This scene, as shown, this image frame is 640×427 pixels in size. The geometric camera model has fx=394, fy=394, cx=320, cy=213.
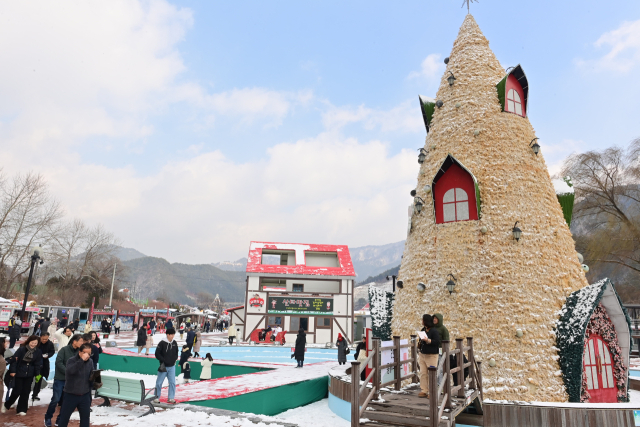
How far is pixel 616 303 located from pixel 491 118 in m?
5.24

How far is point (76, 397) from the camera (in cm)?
551

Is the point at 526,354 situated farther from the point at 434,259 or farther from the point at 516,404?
the point at 434,259

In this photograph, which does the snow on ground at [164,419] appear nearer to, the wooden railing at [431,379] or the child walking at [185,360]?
the wooden railing at [431,379]

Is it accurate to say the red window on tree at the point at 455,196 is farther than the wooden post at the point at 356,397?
Yes

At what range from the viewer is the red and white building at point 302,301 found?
Answer: 2827cm

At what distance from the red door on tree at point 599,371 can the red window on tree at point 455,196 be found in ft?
12.0

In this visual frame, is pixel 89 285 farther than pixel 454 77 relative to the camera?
Yes

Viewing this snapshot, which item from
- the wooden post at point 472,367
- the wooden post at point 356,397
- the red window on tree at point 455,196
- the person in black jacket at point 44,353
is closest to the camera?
the wooden post at point 356,397

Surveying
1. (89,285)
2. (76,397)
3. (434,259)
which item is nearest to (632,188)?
(434,259)

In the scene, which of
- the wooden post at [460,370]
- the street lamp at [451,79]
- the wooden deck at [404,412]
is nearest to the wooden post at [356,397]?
the wooden deck at [404,412]

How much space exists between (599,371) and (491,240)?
353 centimetres

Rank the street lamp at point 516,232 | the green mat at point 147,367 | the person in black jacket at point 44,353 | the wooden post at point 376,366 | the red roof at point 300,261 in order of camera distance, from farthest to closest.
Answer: the red roof at point 300,261
the green mat at point 147,367
the street lamp at point 516,232
the person in black jacket at point 44,353
the wooden post at point 376,366

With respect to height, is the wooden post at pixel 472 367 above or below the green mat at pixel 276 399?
above

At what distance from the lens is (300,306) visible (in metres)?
28.4
